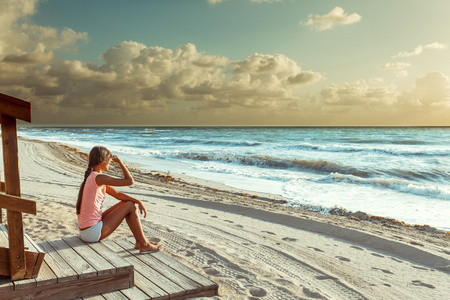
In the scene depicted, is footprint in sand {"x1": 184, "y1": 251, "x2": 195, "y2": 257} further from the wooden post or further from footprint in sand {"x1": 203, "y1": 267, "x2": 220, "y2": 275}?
the wooden post

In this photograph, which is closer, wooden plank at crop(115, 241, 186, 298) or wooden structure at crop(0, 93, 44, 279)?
wooden structure at crop(0, 93, 44, 279)

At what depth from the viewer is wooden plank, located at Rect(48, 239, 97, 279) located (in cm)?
311

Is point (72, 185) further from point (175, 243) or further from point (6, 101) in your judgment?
point (6, 101)

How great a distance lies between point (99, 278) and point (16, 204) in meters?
1.06

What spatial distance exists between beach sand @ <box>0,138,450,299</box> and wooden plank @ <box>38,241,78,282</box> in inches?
60.7

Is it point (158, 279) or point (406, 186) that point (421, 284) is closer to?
point (158, 279)

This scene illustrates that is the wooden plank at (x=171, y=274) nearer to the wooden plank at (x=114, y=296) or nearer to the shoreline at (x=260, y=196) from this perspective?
the wooden plank at (x=114, y=296)

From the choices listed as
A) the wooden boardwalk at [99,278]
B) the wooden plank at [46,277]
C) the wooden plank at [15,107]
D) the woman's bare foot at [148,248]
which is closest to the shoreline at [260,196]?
the woman's bare foot at [148,248]

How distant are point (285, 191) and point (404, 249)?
569 cm

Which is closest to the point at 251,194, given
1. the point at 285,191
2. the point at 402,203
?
the point at 285,191

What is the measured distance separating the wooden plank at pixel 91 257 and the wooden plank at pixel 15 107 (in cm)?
150

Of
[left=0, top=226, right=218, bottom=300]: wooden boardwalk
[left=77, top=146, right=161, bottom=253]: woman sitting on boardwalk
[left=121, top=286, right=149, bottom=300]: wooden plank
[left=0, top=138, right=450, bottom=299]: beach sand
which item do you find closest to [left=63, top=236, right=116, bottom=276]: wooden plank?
[left=0, top=226, right=218, bottom=300]: wooden boardwalk

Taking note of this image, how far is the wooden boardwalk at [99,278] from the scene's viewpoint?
9.55ft

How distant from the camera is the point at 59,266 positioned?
3.21 metres
